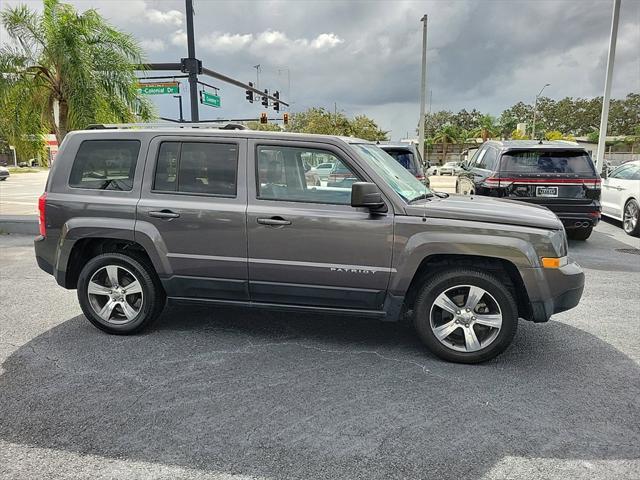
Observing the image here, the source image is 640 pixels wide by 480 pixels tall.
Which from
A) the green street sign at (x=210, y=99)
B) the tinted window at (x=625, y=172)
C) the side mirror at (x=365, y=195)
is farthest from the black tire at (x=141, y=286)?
the green street sign at (x=210, y=99)

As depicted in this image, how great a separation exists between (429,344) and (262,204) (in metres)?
1.77

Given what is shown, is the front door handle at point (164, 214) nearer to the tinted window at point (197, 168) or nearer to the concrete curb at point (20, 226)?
the tinted window at point (197, 168)

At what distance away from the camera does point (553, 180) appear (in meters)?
8.05

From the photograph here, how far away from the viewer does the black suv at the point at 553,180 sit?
8047 mm

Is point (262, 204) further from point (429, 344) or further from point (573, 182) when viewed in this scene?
point (573, 182)

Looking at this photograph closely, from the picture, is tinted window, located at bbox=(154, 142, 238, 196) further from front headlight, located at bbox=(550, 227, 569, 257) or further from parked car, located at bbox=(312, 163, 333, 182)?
front headlight, located at bbox=(550, 227, 569, 257)

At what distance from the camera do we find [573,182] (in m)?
8.02

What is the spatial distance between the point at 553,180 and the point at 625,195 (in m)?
3.34

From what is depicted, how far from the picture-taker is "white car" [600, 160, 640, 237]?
32.1 ft

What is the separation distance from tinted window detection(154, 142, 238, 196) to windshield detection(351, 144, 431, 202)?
1085 millimetres

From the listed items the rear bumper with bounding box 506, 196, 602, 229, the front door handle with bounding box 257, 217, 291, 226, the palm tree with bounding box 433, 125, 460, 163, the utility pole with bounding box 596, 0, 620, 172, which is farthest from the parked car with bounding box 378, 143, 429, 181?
the palm tree with bounding box 433, 125, 460, 163

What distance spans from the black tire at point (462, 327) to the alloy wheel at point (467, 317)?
0.06ft

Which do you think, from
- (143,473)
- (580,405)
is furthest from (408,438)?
(143,473)

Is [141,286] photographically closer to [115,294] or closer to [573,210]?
[115,294]
